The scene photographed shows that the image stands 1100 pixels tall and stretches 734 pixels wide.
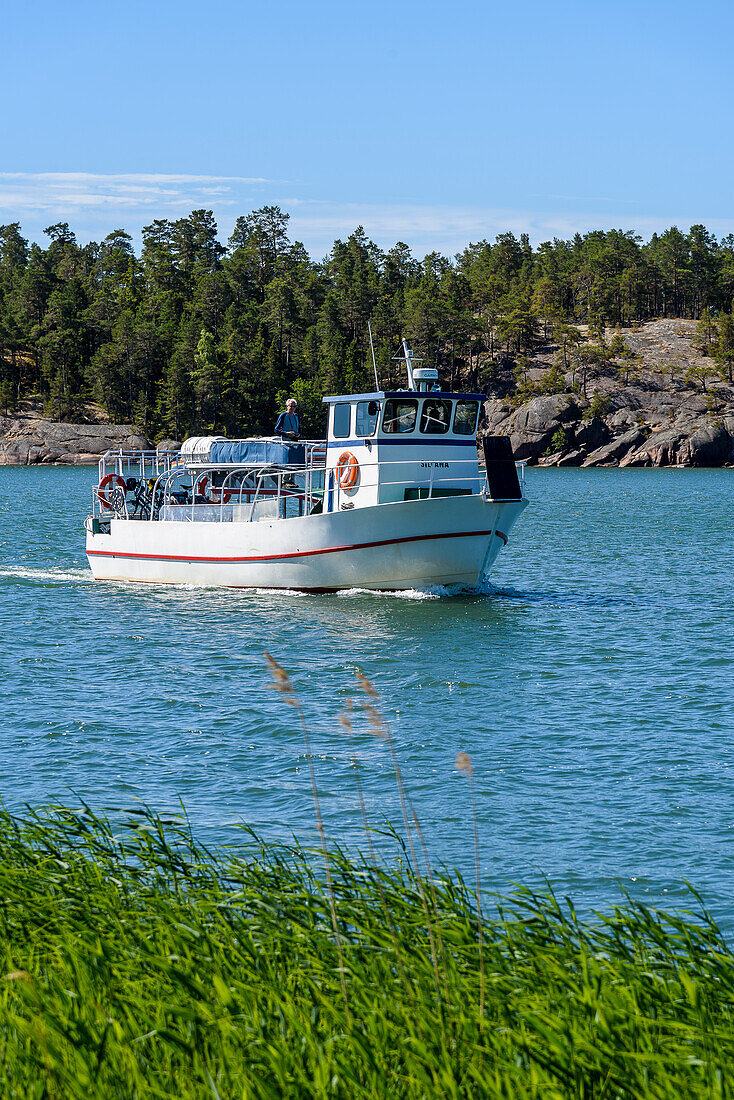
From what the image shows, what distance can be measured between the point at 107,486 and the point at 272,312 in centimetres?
10723

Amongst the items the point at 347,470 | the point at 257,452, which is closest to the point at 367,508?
the point at 347,470

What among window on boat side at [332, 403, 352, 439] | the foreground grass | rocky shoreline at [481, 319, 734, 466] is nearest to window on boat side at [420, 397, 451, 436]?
window on boat side at [332, 403, 352, 439]

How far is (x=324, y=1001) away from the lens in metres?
4.59

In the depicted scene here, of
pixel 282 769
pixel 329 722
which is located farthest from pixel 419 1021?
pixel 329 722

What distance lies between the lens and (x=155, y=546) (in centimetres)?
2745

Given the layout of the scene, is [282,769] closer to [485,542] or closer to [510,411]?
[485,542]

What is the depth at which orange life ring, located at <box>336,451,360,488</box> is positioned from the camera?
24375 mm

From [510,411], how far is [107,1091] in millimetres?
128635

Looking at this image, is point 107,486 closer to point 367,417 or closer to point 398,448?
point 367,417

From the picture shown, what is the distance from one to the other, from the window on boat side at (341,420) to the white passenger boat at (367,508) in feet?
0.08

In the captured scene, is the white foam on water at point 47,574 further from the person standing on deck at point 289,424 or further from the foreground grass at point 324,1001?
the foreground grass at point 324,1001

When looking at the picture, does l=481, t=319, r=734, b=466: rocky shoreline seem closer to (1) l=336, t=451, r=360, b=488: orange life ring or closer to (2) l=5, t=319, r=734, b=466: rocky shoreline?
(2) l=5, t=319, r=734, b=466: rocky shoreline

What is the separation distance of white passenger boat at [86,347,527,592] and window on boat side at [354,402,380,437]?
3 centimetres

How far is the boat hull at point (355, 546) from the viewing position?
76.6 feet
